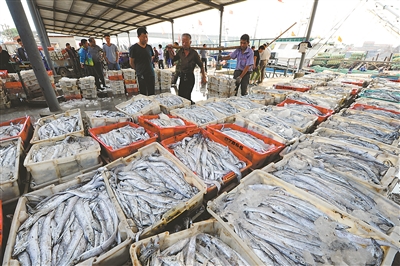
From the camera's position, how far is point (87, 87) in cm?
784

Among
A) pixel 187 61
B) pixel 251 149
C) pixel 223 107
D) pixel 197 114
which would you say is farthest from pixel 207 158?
pixel 187 61

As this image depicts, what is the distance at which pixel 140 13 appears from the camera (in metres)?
14.1

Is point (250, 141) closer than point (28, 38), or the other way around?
point (250, 141)

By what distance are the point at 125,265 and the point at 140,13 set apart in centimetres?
1701

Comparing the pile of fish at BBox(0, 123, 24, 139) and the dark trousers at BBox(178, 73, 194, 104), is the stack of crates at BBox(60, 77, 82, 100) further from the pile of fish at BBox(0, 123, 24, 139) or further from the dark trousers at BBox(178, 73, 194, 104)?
the dark trousers at BBox(178, 73, 194, 104)

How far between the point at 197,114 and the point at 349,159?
293 centimetres

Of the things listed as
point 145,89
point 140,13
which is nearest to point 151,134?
point 145,89

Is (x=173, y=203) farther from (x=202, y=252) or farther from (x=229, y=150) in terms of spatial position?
(x=229, y=150)

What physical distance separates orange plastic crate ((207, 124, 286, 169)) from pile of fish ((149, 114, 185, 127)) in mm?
712

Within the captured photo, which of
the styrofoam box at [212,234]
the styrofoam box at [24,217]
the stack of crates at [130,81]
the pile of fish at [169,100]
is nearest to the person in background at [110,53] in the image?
the stack of crates at [130,81]

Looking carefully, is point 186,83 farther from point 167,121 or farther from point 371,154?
point 371,154

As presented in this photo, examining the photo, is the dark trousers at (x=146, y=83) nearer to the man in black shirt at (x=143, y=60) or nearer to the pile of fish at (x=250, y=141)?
the man in black shirt at (x=143, y=60)

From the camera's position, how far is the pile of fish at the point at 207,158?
2.51 metres

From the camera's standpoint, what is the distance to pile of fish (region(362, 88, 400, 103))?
5.60 m
